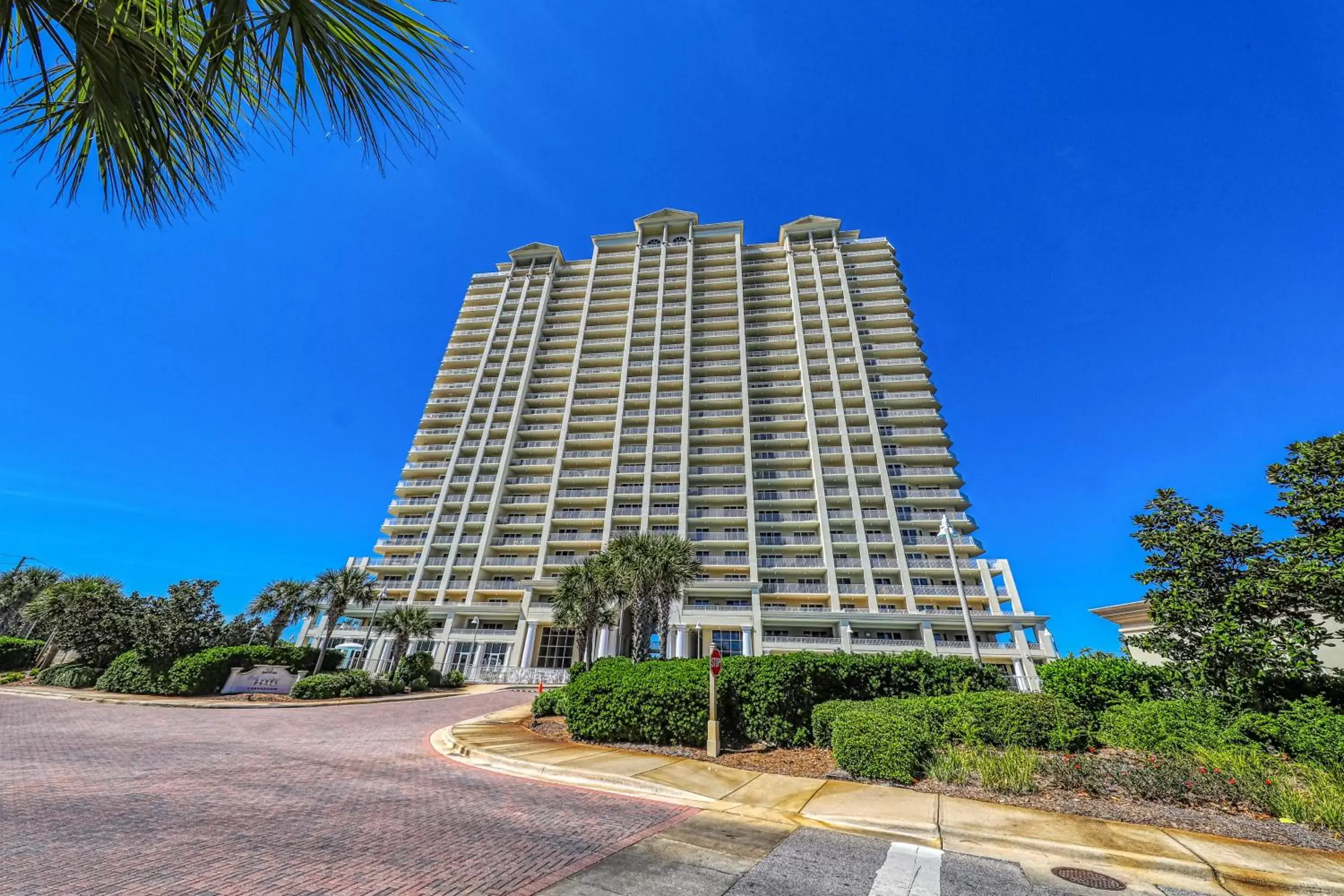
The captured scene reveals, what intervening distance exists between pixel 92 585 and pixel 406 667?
31.2 metres

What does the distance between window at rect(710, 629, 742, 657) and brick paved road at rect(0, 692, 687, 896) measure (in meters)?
32.9

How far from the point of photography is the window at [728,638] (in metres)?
42.0

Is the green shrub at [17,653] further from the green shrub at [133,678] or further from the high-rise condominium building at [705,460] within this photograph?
the green shrub at [133,678]

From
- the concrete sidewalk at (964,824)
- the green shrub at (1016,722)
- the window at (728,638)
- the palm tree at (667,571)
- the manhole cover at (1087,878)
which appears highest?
the palm tree at (667,571)

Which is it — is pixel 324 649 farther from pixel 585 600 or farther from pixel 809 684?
pixel 809 684

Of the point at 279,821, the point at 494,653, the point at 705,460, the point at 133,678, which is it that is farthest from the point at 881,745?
the point at 705,460

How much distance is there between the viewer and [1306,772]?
7867mm

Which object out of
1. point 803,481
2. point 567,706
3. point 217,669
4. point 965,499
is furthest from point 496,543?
point 965,499

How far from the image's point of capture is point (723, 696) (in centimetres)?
1274

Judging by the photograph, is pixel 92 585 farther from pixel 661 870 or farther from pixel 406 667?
pixel 661 870

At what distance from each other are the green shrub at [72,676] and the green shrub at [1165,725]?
4270 cm

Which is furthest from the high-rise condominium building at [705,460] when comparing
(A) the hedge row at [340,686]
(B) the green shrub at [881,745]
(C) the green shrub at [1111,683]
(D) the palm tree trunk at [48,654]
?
(B) the green shrub at [881,745]

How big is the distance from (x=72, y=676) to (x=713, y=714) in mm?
35286

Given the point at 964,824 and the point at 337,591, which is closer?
the point at 964,824
